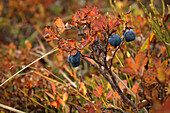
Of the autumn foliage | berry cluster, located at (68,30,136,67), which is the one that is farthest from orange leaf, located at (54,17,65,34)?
berry cluster, located at (68,30,136,67)

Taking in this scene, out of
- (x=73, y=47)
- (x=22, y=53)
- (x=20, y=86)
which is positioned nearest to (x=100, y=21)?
(x=73, y=47)

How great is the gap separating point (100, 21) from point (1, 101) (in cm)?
85

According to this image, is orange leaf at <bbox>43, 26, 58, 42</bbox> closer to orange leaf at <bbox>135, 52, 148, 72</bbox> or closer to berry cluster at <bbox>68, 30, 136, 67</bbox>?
berry cluster at <bbox>68, 30, 136, 67</bbox>

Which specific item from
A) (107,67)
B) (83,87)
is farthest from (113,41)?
(83,87)

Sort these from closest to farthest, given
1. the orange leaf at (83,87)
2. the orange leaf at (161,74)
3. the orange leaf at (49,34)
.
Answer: the orange leaf at (161,74) < the orange leaf at (49,34) < the orange leaf at (83,87)

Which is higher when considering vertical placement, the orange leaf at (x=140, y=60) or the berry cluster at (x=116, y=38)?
the berry cluster at (x=116, y=38)

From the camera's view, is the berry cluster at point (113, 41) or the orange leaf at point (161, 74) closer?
the orange leaf at point (161, 74)

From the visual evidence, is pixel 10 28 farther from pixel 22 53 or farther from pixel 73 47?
pixel 73 47

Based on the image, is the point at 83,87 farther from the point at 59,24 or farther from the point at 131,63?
the point at 131,63

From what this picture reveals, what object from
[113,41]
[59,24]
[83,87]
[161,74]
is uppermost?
[59,24]

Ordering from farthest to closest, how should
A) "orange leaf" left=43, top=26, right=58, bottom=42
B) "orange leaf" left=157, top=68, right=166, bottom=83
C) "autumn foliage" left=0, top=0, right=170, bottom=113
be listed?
"orange leaf" left=43, top=26, right=58, bottom=42, "autumn foliage" left=0, top=0, right=170, bottom=113, "orange leaf" left=157, top=68, right=166, bottom=83

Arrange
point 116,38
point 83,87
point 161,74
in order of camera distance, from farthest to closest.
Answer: point 83,87 → point 116,38 → point 161,74

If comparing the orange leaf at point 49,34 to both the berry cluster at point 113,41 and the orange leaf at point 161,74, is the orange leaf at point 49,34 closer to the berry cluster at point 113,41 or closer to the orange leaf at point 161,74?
the berry cluster at point 113,41

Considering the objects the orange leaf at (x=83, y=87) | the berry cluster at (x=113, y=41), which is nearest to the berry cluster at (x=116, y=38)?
the berry cluster at (x=113, y=41)
